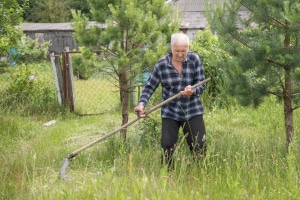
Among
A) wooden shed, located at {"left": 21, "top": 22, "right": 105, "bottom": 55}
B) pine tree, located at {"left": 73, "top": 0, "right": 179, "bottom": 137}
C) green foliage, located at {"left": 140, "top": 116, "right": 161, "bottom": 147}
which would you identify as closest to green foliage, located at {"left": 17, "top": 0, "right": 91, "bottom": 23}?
wooden shed, located at {"left": 21, "top": 22, "right": 105, "bottom": 55}

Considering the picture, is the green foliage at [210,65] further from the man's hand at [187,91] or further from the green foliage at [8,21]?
the man's hand at [187,91]

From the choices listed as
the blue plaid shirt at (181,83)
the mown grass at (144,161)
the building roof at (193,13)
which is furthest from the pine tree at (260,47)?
the building roof at (193,13)

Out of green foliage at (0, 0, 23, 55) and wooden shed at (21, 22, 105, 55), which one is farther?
wooden shed at (21, 22, 105, 55)

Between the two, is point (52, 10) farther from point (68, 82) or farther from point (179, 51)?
point (179, 51)

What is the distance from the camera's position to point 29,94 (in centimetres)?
974

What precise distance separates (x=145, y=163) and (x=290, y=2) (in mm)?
1992

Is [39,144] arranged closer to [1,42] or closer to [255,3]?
[1,42]

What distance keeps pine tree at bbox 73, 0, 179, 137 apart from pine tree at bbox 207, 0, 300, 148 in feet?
3.67

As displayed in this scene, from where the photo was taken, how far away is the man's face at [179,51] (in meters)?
4.88

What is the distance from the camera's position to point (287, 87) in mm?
5336

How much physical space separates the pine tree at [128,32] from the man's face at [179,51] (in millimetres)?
1171

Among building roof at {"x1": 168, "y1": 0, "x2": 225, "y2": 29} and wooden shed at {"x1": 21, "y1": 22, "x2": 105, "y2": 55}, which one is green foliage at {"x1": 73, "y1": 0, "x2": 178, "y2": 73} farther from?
wooden shed at {"x1": 21, "y1": 22, "x2": 105, "y2": 55}

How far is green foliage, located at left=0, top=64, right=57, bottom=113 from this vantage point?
943 centimetres

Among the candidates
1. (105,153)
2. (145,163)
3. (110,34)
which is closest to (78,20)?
(110,34)
